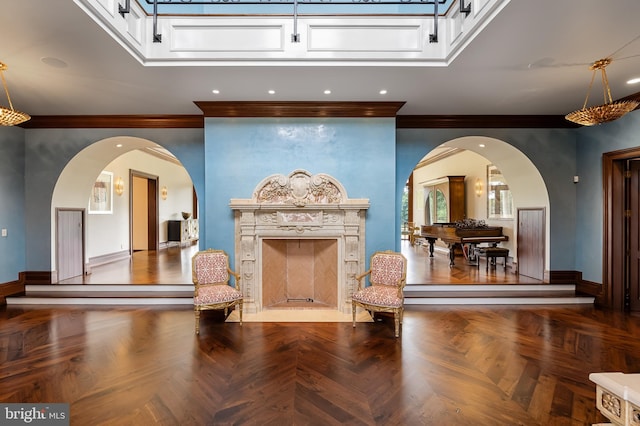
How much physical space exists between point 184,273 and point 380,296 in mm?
4242

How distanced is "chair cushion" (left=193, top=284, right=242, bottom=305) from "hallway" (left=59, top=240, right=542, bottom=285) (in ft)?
5.04

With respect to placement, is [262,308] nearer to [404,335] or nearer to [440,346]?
[404,335]

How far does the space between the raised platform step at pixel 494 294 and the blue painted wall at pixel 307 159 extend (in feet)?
3.94

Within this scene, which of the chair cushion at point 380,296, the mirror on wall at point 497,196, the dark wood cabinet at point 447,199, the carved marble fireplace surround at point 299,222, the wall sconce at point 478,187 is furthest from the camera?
the dark wood cabinet at point 447,199

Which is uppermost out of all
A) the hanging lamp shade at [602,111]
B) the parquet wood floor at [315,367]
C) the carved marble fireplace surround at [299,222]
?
the hanging lamp shade at [602,111]

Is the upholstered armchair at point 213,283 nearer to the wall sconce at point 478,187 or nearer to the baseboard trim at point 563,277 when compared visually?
the baseboard trim at point 563,277

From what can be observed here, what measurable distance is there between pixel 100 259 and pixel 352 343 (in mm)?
6876

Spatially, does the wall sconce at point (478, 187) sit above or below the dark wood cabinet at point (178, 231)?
above

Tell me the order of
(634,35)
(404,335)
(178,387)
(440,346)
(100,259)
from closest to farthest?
(178,387) < (634,35) < (440,346) < (404,335) < (100,259)

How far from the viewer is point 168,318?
4336 mm

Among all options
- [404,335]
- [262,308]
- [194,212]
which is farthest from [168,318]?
[194,212]

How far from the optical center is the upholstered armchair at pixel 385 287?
3879mm

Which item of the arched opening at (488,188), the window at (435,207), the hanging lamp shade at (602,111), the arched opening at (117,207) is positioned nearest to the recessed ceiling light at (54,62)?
the arched opening at (117,207)

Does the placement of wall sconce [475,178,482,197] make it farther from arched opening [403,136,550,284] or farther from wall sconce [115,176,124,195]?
wall sconce [115,176,124,195]
